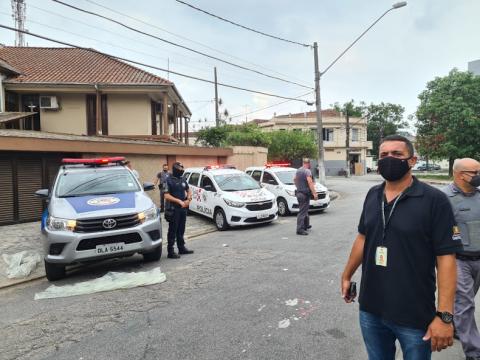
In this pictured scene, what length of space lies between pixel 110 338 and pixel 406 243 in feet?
10.6

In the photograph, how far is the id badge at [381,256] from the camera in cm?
236

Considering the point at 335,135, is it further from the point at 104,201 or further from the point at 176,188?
the point at 104,201

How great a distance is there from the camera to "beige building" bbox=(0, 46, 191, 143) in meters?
18.7

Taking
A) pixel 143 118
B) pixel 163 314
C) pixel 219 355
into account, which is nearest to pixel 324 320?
pixel 219 355

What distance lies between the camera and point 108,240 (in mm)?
6246

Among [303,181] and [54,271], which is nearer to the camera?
[54,271]

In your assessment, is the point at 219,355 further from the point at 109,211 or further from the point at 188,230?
the point at 188,230

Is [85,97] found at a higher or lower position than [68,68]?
lower

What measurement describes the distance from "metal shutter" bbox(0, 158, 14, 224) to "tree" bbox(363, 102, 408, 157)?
66.5 metres

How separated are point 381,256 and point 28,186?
12.0m

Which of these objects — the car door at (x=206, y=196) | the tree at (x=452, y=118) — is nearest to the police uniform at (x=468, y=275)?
the car door at (x=206, y=196)

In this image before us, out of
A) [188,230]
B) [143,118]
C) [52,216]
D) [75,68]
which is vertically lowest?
[188,230]

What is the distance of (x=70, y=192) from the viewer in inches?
279

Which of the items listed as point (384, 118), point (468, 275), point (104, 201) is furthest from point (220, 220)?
point (384, 118)
